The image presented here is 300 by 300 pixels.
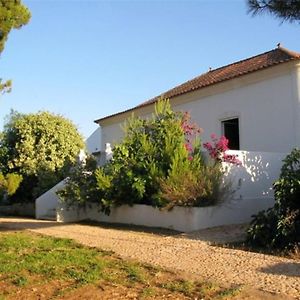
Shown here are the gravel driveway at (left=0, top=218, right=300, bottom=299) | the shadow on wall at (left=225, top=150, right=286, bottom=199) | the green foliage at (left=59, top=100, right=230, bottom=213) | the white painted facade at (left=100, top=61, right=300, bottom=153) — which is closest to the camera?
the gravel driveway at (left=0, top=218, right=300, bottom=299)

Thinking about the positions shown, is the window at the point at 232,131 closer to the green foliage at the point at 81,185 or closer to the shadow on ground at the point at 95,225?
the green foliage at the point at 81,185

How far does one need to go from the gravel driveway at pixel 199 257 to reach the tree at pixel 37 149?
6804mm

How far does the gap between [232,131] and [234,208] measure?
708 centimetres

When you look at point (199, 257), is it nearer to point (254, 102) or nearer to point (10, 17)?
point (10, 17)

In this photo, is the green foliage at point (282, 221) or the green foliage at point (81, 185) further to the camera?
the green foliage at point (81, 185)

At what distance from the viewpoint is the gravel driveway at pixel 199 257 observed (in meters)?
6.92

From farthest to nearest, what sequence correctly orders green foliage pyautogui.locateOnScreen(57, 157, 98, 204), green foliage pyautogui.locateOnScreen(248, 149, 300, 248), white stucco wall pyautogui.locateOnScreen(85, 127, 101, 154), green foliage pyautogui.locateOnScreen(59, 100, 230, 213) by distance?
white stucco wall pyautogui.locateOnScreen(85, 127, 101, 154), green foliage pyautogui.locateOnScreen(57, 157, 98, 204), green foliage pyautogui.locateOnScreen(59, 100, 230, 213), green foliage pyautogui.locateOnScreen(248, 149, 300, 248)

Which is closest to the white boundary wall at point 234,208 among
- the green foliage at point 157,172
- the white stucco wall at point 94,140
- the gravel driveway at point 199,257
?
the green foliage at point 157,172

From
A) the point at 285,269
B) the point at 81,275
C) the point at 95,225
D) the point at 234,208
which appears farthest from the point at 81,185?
the point at 285,269

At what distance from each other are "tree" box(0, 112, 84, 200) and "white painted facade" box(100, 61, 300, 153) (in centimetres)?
542

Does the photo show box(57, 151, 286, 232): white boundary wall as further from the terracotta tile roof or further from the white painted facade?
the terracotta tile roof

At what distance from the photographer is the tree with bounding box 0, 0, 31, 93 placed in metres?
12.5

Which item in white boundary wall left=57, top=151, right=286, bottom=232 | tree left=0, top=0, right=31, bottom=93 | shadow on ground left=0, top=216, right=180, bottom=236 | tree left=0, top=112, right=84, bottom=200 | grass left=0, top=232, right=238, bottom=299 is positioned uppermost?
tree left=0, top=0, right=31, bottom=93

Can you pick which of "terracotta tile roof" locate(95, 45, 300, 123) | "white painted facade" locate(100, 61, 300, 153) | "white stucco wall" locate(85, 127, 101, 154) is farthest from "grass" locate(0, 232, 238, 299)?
"white stucco wall" locate(85, 127, 101, 154)
